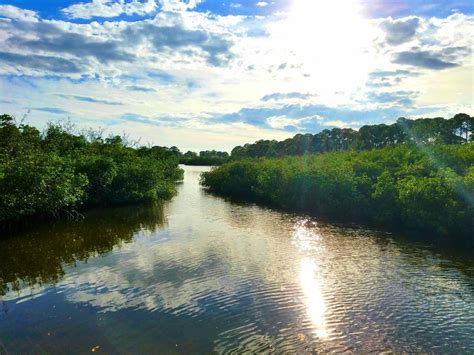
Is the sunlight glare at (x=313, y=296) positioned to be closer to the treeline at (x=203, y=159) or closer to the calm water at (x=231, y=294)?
the calm water at (x=231, y=294)

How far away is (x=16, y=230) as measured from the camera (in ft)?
70.8

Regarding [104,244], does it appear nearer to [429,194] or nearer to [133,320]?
Result: [133,320]

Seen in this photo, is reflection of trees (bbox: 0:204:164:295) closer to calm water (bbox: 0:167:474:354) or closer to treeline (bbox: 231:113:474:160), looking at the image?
calm water (bbox: 0:167:474:354)

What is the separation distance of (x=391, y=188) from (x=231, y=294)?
50.7 feet

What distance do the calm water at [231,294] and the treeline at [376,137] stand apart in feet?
64.3

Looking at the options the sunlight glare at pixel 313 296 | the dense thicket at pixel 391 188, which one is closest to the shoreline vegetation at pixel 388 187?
the dense thicket at pixel 391 188

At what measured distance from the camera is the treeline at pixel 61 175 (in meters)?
19.4

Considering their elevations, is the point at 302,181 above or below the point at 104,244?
above

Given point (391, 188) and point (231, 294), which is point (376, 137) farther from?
point (231, 294)

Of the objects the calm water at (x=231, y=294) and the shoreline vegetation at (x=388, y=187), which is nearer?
the calm water at (x=231, y=294)

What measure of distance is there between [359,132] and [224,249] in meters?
62.8

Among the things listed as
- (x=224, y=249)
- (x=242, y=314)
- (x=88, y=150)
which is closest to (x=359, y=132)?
(x=88, y=150)

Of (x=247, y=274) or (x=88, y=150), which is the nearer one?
(x=247, y=274)

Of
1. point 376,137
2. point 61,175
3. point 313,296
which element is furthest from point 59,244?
point 376,137
